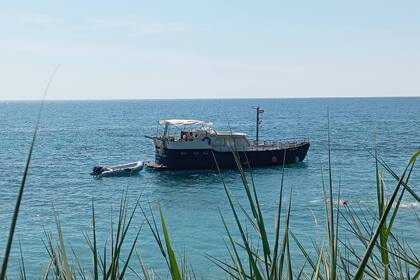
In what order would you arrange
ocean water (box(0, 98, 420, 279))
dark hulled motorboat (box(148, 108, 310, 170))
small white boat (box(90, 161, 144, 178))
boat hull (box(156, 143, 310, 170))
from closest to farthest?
ocean water (box(0, 98, 420, 279))
dark hulled motorboat (box(148, 108, 310, 170))
boat hull (box(156, 143, 310, 170))
small white boat (box(90, 161, 144, 178))

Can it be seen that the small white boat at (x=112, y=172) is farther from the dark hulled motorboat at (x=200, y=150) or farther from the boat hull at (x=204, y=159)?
the boat hull at (x=204, y=159)

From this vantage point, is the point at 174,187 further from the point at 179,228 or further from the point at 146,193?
the point at 179,228

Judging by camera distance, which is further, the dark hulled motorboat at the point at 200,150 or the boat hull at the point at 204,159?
the boat hull at the point at 204,159

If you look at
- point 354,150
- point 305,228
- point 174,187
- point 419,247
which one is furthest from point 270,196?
point 354,150

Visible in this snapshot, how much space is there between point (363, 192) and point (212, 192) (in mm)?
9720

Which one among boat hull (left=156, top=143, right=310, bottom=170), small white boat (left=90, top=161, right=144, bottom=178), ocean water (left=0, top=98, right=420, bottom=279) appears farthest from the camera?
small white boat (left=90, top=161, right=144, bottom=178)

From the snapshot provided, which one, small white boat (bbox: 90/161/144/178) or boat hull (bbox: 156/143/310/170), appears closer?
boat hull (bbox: 156/143/310/170)

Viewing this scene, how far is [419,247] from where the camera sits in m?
23.7

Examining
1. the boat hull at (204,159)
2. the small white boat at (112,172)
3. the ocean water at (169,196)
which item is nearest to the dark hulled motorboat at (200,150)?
the boat hull at (204,159)

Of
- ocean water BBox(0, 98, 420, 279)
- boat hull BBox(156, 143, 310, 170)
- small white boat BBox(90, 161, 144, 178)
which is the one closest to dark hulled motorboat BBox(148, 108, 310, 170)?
boat hull BBox(156, 143, 310, 170)

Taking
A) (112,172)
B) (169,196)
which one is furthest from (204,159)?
(169,196)

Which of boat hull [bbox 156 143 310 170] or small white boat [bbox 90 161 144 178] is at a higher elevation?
boat hull [bbox 156 143 310 170]

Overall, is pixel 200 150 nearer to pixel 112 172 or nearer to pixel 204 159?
pixel 204 159

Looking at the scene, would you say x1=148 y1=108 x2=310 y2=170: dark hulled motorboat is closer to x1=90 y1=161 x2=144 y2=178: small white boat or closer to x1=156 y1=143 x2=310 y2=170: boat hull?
x1=156 y1=143 x2=310 y2=170: boat hull
